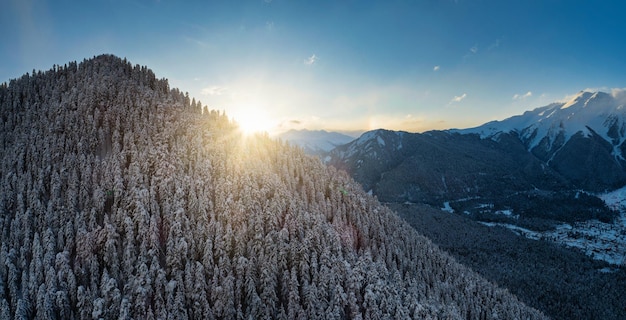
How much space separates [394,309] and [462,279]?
2254 inches

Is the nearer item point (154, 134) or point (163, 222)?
point (163, 222)

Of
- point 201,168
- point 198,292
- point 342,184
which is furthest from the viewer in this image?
point 342,184

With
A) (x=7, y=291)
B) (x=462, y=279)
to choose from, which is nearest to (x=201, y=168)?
(x=7, y=291)

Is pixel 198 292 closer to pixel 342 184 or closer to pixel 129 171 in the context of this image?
pixel 129 171

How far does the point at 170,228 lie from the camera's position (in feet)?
301

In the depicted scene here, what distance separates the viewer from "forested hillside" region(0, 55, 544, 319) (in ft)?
262

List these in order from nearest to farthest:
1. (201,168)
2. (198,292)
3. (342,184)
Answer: (198,292), (201,168), (342,184)

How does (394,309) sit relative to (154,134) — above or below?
below

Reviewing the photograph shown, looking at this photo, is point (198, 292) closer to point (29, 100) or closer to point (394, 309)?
point (394, 309)

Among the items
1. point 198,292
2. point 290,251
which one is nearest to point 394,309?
point 290,251

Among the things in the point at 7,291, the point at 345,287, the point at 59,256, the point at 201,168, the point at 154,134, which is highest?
the point at 154,134

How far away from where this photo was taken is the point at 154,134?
11569 centimetres

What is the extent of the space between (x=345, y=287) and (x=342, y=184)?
63824 millimetres

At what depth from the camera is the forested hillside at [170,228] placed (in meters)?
79.9
